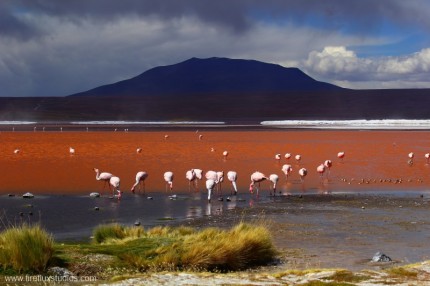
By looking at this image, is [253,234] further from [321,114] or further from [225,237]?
[321,114]

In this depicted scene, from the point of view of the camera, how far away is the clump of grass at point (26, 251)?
32.0 ft

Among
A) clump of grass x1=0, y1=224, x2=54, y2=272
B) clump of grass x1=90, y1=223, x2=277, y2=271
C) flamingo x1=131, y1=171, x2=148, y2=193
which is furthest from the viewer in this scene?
flamingo x1=131, y1=171, x2=148, y2=193

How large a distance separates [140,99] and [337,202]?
14751cm

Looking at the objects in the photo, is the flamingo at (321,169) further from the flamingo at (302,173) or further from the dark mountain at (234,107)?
the dark mountain at (234,107)

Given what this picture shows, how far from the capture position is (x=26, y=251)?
9891mm

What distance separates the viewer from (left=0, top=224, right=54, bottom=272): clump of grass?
974cm

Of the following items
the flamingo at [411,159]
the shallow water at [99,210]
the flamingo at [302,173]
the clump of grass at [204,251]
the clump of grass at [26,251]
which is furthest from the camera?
the flamingo at [411,159]

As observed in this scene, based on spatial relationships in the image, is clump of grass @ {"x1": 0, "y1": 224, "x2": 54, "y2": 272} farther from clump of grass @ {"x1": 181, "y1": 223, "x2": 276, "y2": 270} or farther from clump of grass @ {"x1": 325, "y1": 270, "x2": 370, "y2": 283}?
clump of grass @ {"x1": 325, "y1": 270, "x2": 370, "y2": 283}

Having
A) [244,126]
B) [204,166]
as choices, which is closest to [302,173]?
[204,166]

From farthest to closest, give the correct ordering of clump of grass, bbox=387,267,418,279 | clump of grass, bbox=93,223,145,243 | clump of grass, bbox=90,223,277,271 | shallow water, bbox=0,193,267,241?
shallow water, bbox=0,193,267,241 → clump of grass, bbox=93,223,145,243 → clump of grass, bbox=90,223,277,271 → clump of grass, bbox=387,267,418,279

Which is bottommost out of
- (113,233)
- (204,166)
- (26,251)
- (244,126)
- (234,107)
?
(113,233)

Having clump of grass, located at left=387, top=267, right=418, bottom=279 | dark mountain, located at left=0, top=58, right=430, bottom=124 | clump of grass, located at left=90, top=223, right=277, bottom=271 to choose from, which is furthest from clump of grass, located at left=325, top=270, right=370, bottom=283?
dark mountain, located at left=0, top=58, right=430, bottom=124

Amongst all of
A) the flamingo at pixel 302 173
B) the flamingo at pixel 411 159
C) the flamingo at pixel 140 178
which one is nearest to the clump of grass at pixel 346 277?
the flamingo at pixel 140 178

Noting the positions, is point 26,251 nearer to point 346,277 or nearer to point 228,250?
point 228,250
